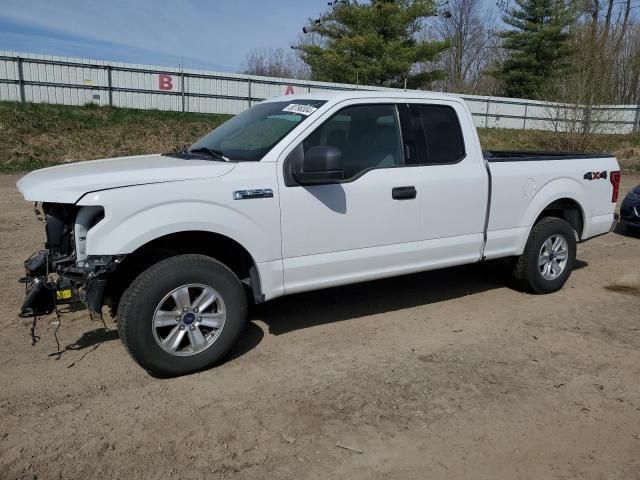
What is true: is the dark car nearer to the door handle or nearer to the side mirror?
the door handle

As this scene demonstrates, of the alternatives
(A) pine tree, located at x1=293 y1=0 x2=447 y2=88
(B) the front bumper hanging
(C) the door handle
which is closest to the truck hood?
(B) the front bumper hanging

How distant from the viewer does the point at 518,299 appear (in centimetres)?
567

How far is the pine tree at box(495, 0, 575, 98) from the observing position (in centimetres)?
3591

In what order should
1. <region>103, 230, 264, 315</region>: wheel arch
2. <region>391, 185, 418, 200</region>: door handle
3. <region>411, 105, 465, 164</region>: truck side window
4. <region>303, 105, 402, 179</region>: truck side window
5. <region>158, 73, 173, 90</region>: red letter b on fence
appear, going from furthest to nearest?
<region>158, 73, 173, 90</region>: red letter b on fence → <region>411, 105, 465, 164</region>: truck side window → <region>391, 185, 418, 200</region>: door handle → <region>303, 105, 402, 179</region>: truck side window → <region>103, 230, 264, 315</region>: wheel arch

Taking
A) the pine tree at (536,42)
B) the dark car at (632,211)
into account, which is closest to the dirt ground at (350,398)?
the dark car at (632,211)

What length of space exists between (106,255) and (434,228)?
270 centimetres

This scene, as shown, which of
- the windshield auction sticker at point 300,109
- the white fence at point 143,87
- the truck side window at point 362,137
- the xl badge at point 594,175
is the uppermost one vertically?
the white fence at point 143,87

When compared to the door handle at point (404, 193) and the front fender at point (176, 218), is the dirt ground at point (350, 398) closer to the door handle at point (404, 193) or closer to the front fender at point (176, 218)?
the front fender at point (176, 218)

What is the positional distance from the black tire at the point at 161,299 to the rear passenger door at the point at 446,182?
69.5 inches

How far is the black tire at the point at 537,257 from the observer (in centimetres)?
559

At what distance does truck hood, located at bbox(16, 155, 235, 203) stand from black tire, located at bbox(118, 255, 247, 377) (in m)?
0.56

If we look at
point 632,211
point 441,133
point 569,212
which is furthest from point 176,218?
point 632,211

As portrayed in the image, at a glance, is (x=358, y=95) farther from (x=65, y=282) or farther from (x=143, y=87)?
(x=143, y=87)

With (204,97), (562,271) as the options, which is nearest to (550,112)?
(204,97)
